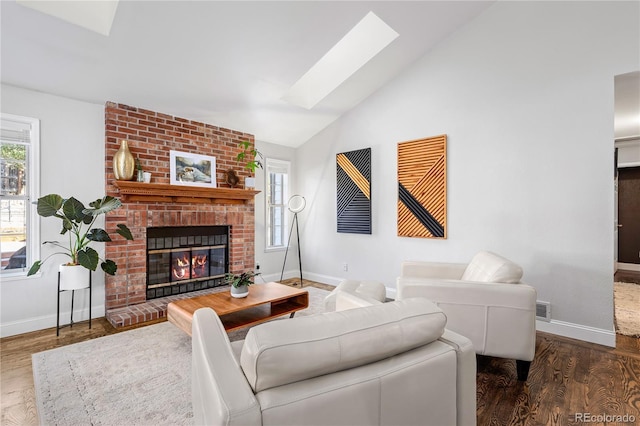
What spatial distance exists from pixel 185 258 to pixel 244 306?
5.90 feet

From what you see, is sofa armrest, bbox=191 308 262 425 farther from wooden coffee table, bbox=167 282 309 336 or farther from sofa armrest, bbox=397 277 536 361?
sofa armrest, bbox=397 277 536 361

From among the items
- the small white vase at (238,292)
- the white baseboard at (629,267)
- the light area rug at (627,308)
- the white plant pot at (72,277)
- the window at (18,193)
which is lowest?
the light area rug at (627,308)

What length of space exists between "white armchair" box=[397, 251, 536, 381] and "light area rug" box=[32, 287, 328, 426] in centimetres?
169

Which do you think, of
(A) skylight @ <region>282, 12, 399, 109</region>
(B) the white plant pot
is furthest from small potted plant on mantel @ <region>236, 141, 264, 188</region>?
(B) the white plant pot

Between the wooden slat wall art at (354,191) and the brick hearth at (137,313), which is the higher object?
the wooden slat wall art at (354,191)

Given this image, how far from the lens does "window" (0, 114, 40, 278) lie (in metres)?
2.93

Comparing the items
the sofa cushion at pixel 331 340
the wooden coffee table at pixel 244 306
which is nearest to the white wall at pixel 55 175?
the wooden coffee table at pixel 244 306

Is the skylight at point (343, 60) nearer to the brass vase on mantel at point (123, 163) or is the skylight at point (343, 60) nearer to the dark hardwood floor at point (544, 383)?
the brass vase on mantel at point (123, 163)

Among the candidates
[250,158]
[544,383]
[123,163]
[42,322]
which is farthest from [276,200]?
[544,383]

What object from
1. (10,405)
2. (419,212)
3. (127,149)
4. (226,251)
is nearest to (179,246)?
(226,251)

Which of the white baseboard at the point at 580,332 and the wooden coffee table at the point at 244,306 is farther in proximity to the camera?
the white baseboard at the point at 580,332

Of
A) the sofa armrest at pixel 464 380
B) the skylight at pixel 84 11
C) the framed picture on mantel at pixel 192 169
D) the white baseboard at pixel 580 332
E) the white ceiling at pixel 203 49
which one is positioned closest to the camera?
the sofa armrest at pixel 464 380

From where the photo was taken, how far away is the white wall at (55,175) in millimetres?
2912

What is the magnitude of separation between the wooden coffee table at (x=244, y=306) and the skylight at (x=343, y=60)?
2.51 m
